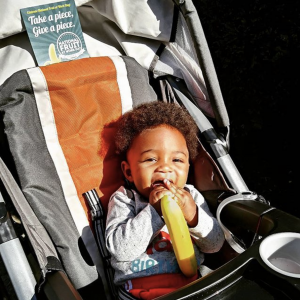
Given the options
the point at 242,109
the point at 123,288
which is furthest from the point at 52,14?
the point at 242,109

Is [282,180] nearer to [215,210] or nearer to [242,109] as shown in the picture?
[242,109]

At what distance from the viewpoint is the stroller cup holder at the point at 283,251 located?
1244mm

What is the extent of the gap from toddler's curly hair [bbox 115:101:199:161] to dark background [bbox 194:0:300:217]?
37.8 inches

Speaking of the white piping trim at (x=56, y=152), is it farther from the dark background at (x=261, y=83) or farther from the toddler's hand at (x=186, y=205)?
the dark background at (x=261, y=83)

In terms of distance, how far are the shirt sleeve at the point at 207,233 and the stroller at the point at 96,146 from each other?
1.4 inches

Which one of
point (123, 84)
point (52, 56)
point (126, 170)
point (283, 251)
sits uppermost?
point (52, 56)

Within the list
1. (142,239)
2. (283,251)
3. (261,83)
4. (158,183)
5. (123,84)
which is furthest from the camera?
(261,83)

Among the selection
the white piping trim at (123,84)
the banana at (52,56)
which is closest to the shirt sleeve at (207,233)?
the white piping trim at (123,84)

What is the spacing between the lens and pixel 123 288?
1.55 m

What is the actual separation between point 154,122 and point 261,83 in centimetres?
143

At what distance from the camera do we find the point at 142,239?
149 centimetres

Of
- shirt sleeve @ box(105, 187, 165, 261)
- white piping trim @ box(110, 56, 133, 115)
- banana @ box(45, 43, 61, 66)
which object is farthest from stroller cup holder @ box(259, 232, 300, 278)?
banana @ box(45, 43, 61, 66)

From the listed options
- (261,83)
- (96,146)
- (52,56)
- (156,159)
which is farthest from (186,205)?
(261,83)

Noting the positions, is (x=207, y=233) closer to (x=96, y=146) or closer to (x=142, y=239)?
(x=142, y=239)
